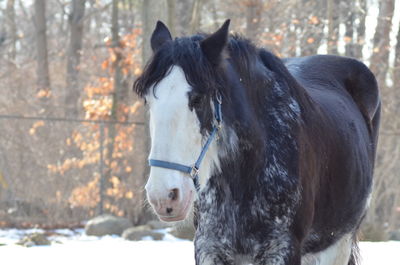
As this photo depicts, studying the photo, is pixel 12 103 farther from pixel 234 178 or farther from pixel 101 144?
pixel 234 178

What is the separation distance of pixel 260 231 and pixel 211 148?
0.53m

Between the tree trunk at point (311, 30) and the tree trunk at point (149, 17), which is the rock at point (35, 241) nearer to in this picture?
the tree trunk at point (149, 17)

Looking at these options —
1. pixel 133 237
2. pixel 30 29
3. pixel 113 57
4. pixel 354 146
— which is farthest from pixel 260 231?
pixel 30 29

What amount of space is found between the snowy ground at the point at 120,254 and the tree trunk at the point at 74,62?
4800 mm

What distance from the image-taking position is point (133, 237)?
1044 centimetres

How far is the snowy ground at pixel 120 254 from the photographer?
7.36m

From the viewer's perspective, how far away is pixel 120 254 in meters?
7.87

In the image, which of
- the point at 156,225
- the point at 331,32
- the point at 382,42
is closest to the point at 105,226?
the point at 156,225

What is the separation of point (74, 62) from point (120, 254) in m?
11.4

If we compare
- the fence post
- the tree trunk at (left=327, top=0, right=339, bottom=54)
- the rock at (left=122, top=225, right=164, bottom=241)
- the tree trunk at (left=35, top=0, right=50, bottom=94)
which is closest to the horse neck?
the rock at (left=122, top=225, right=164, bottom=241)

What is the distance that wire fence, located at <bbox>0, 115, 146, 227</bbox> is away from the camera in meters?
12.1

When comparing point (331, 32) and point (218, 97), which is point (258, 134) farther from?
point (331, 32)

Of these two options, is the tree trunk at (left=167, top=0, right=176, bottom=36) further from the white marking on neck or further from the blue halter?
the white marking on neck

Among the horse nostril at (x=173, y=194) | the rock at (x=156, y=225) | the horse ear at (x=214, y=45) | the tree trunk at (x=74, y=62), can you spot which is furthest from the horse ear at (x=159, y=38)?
the tree trunk at (x=74, y=62)
